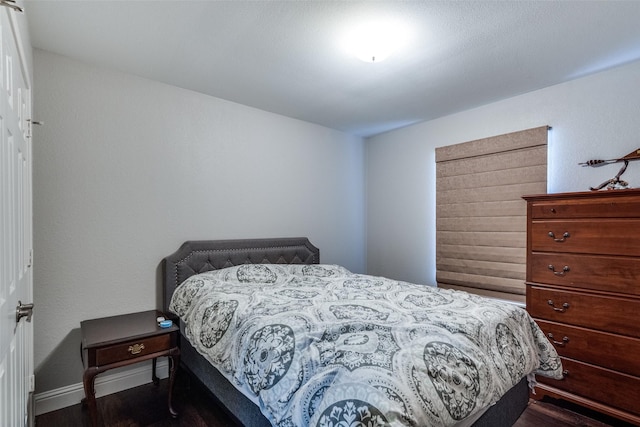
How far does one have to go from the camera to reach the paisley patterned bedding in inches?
44.5

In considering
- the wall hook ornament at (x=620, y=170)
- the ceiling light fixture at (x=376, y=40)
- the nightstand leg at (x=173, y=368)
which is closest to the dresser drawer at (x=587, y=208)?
the wall hook ornament at (x=620, y=170)

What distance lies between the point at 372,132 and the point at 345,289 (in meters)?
2.37

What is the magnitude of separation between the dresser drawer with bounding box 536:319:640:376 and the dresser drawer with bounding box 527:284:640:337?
44mm

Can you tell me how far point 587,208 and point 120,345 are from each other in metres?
3.11

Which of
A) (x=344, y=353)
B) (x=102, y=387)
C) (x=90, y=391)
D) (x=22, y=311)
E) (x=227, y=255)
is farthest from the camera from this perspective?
(x=227, y=255)

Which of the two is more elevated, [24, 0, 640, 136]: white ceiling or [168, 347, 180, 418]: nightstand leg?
[24, 0, 640, 136]: white ceiling

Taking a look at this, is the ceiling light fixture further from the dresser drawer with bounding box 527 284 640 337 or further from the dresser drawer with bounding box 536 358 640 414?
the dresser drawer with bounding box 536 358 640 414

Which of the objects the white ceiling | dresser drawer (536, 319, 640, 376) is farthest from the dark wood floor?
the white ceiling

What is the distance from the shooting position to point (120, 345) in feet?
6.38

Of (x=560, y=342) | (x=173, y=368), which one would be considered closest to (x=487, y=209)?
(x=560, y=342)

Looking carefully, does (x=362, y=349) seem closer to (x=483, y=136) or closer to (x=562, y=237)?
(x=562, y=237)

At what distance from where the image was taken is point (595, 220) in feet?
6.96

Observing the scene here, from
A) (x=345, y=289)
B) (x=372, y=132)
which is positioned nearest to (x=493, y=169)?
(x=372, y=132)

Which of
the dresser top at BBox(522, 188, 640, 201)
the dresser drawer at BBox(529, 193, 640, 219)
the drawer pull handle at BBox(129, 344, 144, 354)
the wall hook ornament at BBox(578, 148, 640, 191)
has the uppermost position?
the wall hook ornament at BBox(578, 148, 640, 191)
